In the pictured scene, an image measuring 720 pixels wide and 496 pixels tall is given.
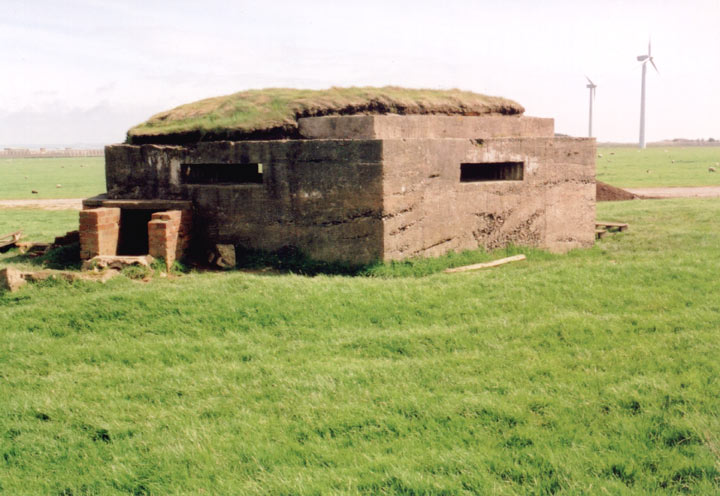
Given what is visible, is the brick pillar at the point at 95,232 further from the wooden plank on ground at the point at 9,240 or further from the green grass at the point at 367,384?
the wooden plank on ground at the point at 9,240

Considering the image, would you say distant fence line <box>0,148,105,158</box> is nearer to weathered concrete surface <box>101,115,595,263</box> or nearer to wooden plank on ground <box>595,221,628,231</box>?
weathered concrete surface <box>101,115,595,263</box>

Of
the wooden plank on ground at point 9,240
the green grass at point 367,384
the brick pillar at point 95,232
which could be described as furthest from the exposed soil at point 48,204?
the green grass at point 367,384

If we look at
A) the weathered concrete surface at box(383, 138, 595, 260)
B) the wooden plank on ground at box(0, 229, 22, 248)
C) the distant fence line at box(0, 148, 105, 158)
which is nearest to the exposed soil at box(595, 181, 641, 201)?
the weathered concrete surface at box(383, 138, 595, 260)

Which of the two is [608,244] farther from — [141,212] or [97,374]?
[97,374]

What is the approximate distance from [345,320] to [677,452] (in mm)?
3004

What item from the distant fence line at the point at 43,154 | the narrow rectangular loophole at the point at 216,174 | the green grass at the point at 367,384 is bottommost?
the green grass at the point at 367,384

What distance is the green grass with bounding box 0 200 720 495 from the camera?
136 inches

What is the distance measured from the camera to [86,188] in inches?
1202

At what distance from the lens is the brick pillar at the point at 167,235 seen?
25.4 feet

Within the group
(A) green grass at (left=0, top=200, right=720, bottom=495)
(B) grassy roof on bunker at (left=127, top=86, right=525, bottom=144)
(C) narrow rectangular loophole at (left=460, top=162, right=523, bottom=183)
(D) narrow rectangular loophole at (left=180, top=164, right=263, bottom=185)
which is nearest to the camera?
(A) green grass at (left=0, top=200, right=720, bottom=495)

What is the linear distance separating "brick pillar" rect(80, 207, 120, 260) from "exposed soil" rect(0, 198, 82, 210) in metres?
13.4

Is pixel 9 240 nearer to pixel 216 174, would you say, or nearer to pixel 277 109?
pixel 216 174

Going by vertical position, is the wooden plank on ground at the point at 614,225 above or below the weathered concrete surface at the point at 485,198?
below

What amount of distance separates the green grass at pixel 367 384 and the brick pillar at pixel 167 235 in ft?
2.57
